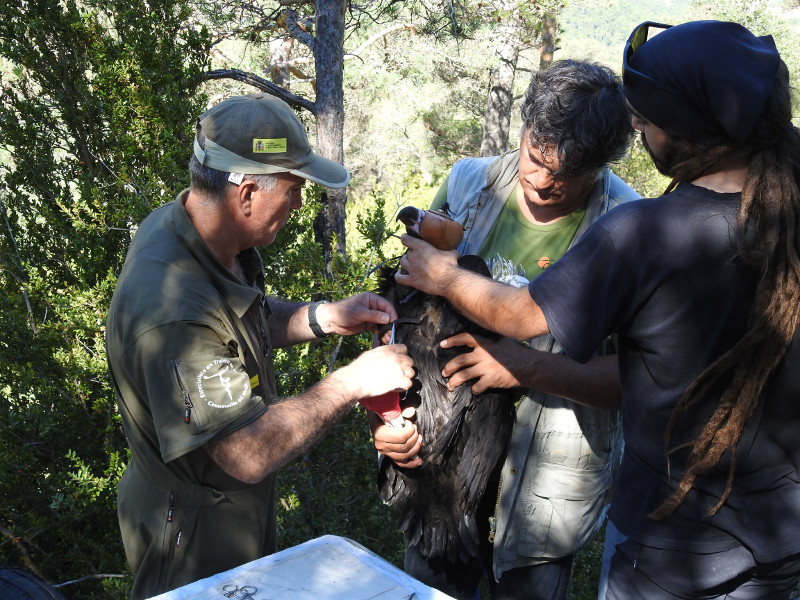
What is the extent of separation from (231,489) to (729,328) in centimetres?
153

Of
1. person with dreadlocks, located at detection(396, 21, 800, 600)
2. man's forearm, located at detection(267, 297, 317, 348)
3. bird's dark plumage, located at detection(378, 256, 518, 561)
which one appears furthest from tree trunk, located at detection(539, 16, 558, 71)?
person with dreadlocks, located at detection(396, 21, 800, 600)

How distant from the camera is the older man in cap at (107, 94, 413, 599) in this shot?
187 centimetres

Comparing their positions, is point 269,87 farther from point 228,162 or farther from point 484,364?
point 484,364

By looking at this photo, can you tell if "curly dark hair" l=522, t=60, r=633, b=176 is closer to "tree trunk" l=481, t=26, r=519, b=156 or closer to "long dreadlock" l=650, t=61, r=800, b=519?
"long dreadlock" l=650, t=61, r=800, b=519

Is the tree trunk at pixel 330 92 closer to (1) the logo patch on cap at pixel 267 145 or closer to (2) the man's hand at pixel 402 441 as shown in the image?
(2) the man's hand at pixel 402 441

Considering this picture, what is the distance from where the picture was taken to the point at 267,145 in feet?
6.90

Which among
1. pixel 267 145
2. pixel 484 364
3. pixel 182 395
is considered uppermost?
pixel 267 145

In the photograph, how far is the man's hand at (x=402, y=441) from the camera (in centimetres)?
232

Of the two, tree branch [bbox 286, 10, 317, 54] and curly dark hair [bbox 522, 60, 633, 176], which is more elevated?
tree branch [bbox 286, 10, 317, 54]

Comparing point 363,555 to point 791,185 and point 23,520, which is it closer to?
point 791,185

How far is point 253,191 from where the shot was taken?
2.12 m

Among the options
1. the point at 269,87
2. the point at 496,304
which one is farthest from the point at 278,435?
the point at 269,87

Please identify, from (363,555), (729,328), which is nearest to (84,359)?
(363,555)

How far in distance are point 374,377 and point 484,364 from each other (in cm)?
40
